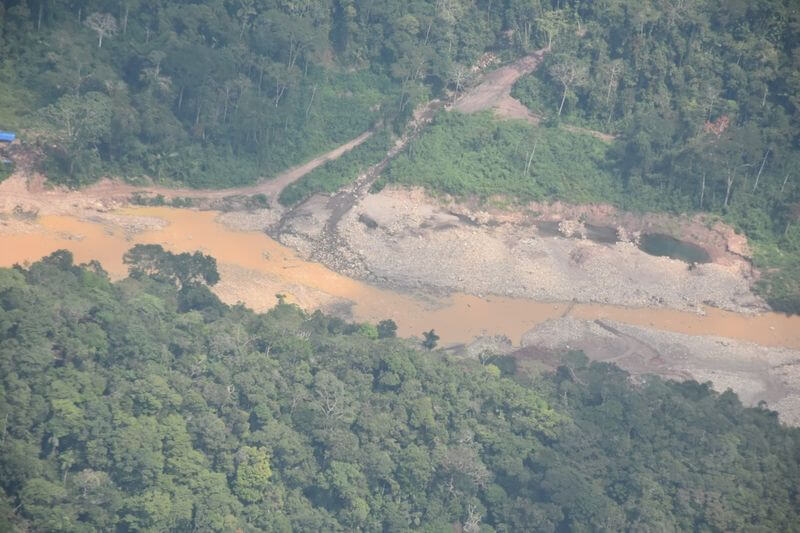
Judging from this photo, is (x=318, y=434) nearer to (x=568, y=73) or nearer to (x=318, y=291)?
(x=318, y=291)

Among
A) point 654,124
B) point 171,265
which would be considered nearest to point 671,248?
point 654,124

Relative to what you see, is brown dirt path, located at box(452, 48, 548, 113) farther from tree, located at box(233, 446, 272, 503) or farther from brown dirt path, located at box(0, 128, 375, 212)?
tree, located at box(233, 446, 272, 503)

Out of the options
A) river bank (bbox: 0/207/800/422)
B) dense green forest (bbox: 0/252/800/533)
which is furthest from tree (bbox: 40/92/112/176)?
dense green forest (bbox: 0/252/800/533)

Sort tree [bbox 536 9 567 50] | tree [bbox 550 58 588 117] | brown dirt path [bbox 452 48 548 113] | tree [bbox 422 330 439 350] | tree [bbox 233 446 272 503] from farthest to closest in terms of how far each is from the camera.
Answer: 1. tree [bbox 536 9 567 50]
2. brown dirt path [bbox 452 48 548 113]
3. tree [bbox 550 58 588 117]
4. tree [bbox 422 330 439 350]
5. tree [bbox 233 446 272 503]

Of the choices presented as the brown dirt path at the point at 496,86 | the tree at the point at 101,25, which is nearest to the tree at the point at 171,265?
the tree at the point at 101,25

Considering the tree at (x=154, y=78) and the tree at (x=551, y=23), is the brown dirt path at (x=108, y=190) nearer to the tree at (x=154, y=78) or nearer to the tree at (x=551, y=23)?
the tree at (x=154, y=78)
